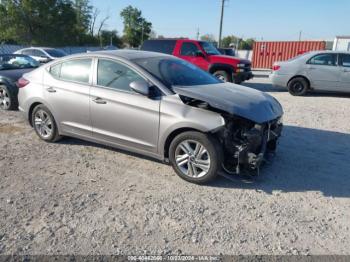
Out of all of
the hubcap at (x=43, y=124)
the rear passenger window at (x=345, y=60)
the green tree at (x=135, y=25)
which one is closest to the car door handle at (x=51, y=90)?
the hubcap at (x=43, y=124)

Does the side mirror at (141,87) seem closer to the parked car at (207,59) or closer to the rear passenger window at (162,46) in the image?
the parked car at (207,59)

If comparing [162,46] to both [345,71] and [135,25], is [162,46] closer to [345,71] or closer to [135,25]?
[345,71]

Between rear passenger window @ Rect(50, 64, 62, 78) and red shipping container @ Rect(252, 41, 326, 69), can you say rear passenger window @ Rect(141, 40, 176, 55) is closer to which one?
rear passenger window @ Rect(50, 64, 62, 78)

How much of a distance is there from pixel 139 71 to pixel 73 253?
8.28 ft

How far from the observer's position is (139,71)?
4.34m

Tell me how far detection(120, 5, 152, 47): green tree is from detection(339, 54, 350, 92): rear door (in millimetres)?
65362

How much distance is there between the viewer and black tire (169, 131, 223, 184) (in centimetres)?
387

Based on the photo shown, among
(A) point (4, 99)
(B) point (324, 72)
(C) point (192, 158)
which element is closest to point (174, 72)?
(C) point (192, 158)

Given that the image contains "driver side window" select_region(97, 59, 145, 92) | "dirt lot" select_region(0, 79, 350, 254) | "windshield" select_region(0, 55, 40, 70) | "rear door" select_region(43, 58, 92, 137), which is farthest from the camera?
"windshield" select_region(0, 55, 40, 70)

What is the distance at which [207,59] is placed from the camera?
12.1 metres

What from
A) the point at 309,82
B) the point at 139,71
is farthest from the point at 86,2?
the point at 139,71

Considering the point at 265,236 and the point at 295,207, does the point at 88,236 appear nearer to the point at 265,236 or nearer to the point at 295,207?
the point at 265,236

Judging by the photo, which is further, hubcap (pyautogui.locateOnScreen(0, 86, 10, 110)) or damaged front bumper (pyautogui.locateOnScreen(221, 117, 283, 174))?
hubcap (pyautogui.locateOnScreen(0, 86, 10, 110))

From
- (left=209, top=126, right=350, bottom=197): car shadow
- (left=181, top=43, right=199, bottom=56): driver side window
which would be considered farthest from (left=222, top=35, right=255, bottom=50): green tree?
(left=209, top=126, right=350, bottom=197): car shadow
